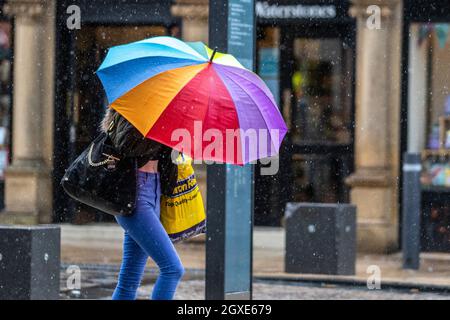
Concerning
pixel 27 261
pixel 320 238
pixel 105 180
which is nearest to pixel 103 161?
pixel 105 180

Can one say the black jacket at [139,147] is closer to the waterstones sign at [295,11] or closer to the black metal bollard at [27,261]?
the black metal bollard at [27,261]

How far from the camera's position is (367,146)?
14.9 m

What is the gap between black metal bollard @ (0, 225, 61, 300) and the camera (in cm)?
659

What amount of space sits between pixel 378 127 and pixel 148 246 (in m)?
9.49

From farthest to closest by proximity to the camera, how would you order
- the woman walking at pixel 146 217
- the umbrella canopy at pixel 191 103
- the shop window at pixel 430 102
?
the shop window at pixel 430 102 → the woman walking at pixel 146 217 → the umbrella canopy at pixel 191 103

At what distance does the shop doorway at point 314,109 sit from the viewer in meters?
15.4

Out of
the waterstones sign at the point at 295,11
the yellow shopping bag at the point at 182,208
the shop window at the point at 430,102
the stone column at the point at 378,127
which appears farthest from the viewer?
the waterstones sign at the point at 295,11

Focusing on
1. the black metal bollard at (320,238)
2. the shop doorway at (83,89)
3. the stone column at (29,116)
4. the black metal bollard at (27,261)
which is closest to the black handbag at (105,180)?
the black metal bollard at (27,261)

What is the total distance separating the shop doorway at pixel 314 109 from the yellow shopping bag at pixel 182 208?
9.47 metres

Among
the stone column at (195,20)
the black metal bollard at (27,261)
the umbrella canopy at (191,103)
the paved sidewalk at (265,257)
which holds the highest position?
the stone column at (195,20)

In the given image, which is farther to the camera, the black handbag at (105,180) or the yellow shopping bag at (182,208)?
the yellow shopping bag at (182,208)

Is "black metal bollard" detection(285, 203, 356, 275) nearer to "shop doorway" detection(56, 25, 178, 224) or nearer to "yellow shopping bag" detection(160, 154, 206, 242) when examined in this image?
"shop doorway" detection(56, 25, 178, 224)

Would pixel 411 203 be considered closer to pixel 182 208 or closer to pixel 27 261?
pixel 27 261
